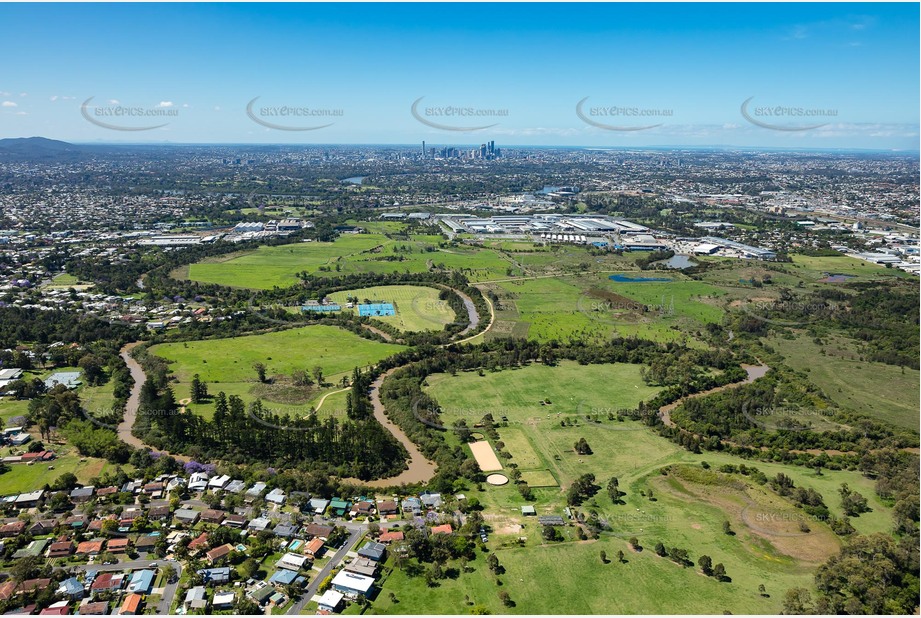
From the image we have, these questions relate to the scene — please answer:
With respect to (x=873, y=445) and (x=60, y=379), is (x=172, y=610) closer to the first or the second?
(x=60, y=379)

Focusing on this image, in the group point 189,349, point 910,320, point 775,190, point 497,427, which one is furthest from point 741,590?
point 775,190

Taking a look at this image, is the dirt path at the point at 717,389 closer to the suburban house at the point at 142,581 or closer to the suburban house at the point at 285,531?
the suburban house at the point at 285,531

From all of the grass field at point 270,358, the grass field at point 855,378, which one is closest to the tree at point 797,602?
the grass field at point 855,378

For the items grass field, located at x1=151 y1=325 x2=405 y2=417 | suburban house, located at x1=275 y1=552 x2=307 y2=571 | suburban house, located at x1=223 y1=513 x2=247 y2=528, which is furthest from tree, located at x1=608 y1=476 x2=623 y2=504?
grass field, located at x1=151 y1=325 x2=405 y2=417

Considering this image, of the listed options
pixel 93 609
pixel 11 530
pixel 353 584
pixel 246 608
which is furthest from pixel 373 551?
Result: pixel 11 530

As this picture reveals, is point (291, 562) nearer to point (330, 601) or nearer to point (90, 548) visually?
point (330, 601)
